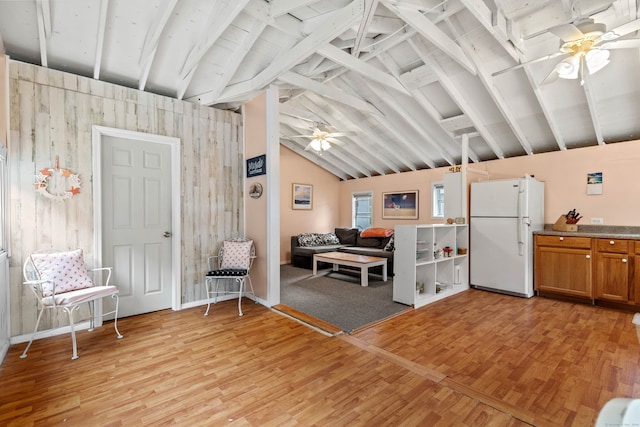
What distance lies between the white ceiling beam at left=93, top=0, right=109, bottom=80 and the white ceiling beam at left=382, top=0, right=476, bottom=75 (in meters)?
2.38

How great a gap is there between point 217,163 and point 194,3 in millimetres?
1924

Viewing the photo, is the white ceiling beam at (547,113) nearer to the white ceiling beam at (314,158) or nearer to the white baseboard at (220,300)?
the white baseboard at (220,300)

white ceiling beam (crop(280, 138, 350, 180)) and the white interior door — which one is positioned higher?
white ceiling beam (crop(280, 138, 350, 180))

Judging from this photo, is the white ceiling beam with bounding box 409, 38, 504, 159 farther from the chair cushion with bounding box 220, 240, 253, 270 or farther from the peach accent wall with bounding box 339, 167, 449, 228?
the chair cushion with bounding box 220, 240, 253, 270

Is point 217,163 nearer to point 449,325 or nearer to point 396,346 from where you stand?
point 396,346

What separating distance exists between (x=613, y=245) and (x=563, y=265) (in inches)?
23.3

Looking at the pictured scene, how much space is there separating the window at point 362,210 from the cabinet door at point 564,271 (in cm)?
397

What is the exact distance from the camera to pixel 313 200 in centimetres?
785

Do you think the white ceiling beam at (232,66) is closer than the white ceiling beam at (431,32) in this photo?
No

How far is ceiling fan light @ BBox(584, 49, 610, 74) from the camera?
2662 mm

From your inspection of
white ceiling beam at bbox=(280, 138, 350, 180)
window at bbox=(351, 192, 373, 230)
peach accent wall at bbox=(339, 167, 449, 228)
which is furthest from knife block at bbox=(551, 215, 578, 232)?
white ceiling beam at bbox=(280, 138, 350, 180)

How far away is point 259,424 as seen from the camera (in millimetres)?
1779

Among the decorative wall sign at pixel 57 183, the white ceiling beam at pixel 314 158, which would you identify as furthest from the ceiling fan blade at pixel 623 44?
the white ceiling beam at pixel 314 158

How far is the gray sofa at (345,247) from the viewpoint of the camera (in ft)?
20.2
